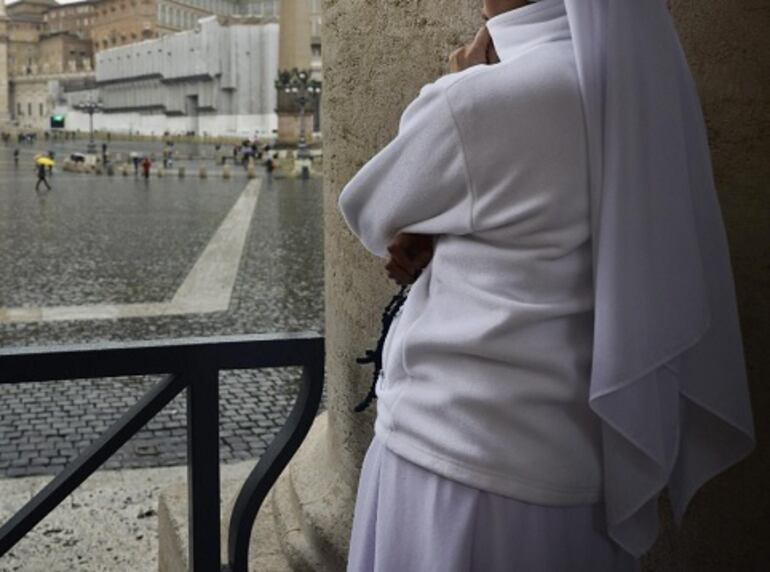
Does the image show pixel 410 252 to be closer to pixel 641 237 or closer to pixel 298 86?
pixel 641 237

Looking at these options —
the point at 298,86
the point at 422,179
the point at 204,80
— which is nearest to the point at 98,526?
the point at 422,179

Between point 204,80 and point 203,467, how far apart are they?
68.3 metres

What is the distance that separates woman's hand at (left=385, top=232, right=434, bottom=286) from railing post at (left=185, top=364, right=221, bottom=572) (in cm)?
66

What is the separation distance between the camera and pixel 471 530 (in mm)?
1080

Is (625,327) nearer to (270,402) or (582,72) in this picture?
(582,72)

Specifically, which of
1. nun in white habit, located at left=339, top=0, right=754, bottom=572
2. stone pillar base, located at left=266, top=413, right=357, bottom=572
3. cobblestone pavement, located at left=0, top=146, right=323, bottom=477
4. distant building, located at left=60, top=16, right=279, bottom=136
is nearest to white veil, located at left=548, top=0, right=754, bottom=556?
nun in white habit, located at left=339, top=0, right=754, bottom=572

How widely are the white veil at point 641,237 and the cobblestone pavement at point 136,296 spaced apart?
971 millimetres

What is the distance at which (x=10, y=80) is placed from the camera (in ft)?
313

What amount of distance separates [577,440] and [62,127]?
83835 millimetres

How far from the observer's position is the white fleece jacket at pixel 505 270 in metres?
1.05

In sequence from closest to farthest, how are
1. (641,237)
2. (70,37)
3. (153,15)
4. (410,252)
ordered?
1. (641,237)
2. (410,252)
3. (153,15)
4. (70,37)

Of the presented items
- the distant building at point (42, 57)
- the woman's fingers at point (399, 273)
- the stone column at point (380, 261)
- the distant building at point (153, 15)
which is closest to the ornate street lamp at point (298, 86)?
the stone column at point (380, 261)

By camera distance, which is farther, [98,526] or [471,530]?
[98,526]

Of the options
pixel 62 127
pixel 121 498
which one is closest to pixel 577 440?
pixel 121 498
